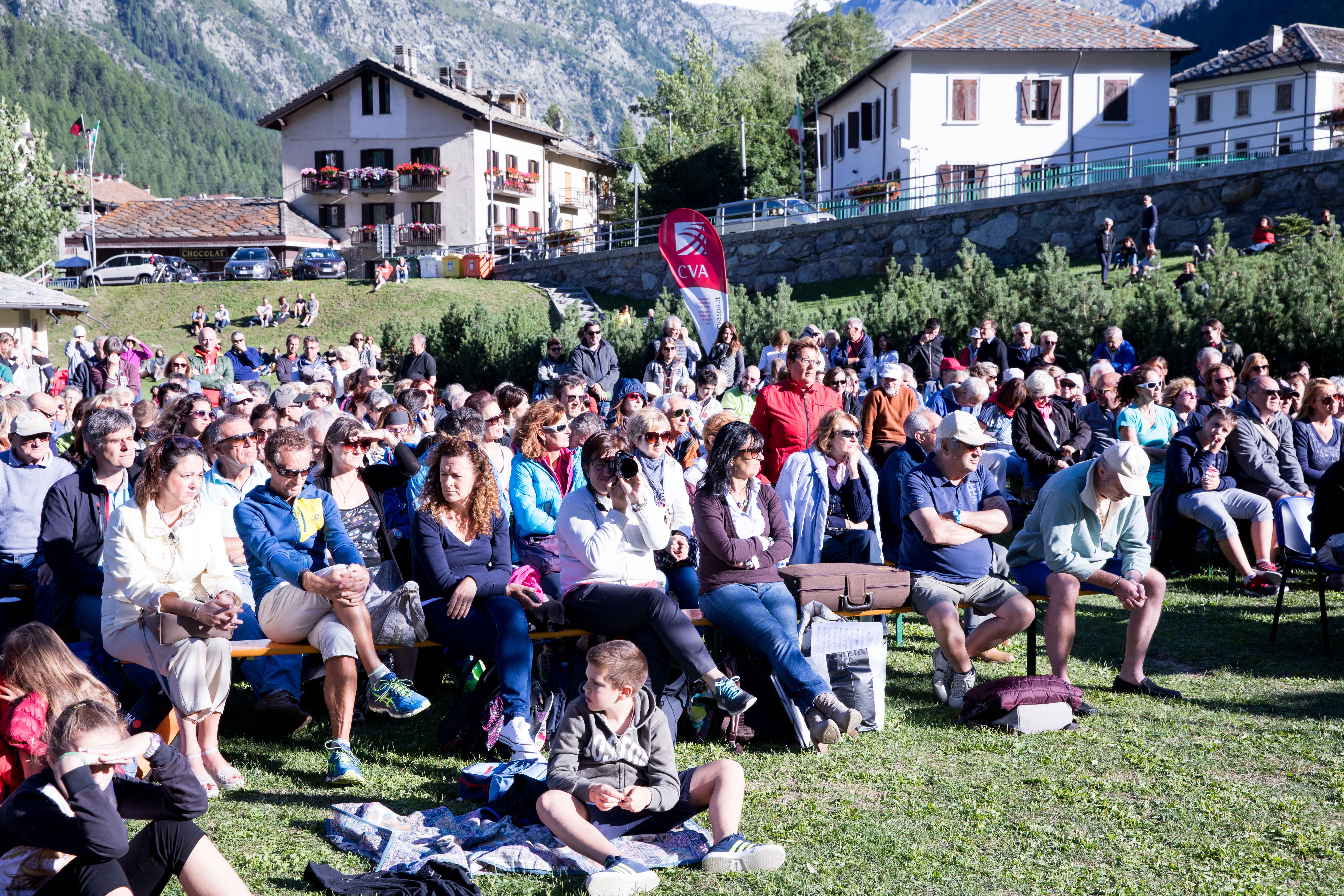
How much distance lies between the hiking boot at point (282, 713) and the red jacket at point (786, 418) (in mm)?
3769

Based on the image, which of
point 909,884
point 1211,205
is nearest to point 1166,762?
point 909,884

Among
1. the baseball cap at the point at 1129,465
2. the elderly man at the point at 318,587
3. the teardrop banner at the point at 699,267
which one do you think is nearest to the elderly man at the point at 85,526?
the elderly man at the point at 318,587

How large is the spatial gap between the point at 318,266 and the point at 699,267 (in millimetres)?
27004

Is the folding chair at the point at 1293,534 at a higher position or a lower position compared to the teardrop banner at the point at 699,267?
lower

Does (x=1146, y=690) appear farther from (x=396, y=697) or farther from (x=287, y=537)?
(x=287, y=537)

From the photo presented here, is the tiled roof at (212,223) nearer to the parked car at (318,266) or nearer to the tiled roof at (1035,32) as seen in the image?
the parked car at (318,266)

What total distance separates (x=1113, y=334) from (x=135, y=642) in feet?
32.8

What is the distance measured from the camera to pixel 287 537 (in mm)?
5422

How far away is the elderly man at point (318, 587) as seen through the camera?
4.98 meters

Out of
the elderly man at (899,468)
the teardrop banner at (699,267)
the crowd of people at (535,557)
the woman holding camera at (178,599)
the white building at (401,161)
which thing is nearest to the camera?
the crowd of people at (535,557)

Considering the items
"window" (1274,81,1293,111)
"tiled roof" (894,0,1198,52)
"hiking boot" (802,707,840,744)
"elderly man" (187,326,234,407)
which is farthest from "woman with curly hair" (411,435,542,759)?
"window" (1274,81,1293,111)

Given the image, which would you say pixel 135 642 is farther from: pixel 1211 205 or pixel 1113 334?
pixel 1211 205

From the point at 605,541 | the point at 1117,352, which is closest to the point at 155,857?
the point at 605,541

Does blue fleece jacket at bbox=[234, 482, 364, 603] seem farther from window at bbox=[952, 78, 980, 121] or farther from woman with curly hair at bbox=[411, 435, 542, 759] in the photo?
window at bbox=[952, 78, 980, 121]
